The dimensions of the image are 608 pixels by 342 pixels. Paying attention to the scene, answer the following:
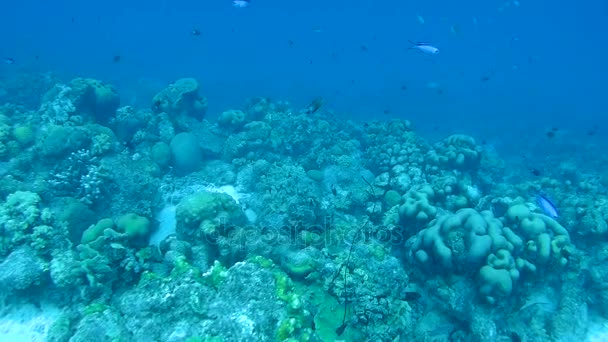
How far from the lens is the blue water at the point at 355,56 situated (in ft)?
131

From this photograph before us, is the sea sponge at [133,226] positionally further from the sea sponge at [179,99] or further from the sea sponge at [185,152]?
the sea sponge at [179,99]

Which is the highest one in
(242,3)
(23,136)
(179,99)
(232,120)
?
(242,3)

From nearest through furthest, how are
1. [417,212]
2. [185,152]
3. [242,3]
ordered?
[417,212] < [242,3] < [185,152]

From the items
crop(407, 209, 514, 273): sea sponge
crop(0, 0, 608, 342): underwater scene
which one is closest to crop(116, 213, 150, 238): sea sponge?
crop(0, 0, 608, 342): underwater scene

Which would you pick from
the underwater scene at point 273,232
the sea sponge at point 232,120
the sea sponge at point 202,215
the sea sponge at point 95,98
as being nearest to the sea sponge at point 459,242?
the underwater scene at point 273,232

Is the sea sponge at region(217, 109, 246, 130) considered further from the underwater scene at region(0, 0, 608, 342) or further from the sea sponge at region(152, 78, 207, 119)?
the sea sponge at region(152, 78, 207, 119)

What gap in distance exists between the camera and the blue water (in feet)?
131

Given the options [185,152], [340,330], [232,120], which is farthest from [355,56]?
[340,330]

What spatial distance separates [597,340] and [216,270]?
8.17 m

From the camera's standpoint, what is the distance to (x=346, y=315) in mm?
6461

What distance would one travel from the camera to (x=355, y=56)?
72188 mm

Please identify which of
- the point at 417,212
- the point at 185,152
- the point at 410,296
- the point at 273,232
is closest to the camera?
the point at 410,296

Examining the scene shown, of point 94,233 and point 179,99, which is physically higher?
point 94,233

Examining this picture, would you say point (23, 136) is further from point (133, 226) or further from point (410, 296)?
point (410, 296)
